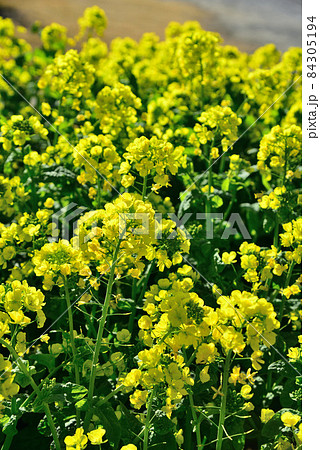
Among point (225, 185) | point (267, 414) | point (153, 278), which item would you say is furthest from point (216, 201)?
point (267, 414)

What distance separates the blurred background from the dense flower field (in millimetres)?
2289

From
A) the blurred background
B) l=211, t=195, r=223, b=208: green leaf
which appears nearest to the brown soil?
the blurred background

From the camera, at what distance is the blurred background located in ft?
18.6

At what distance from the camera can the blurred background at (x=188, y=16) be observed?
5676 mm

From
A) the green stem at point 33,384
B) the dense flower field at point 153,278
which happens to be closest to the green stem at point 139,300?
the dense flower field at point 153,278

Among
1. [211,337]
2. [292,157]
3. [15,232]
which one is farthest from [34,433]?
[292,157]

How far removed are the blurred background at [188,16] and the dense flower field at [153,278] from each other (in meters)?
2.29

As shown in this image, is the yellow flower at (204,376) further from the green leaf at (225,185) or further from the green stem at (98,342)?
the green leaf at (225,185)

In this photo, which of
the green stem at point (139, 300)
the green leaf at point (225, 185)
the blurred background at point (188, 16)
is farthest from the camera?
the blurred background at point (188, 16)

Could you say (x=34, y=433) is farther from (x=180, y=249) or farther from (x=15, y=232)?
(x=180, y=249)

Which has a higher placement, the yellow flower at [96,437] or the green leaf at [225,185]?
the green leaf at [225,185]

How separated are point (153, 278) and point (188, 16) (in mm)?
5465

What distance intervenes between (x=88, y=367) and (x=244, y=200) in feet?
4.84

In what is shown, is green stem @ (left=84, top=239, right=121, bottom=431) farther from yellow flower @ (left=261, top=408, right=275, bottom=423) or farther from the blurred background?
the blurred background
